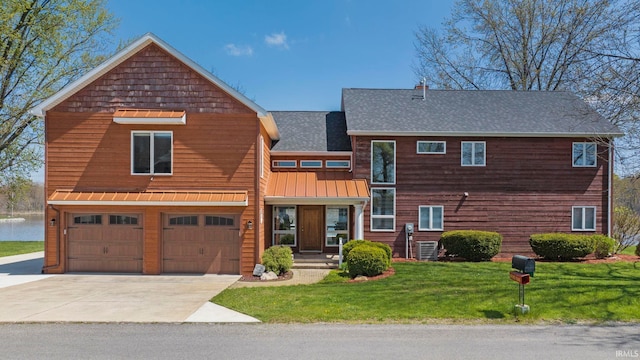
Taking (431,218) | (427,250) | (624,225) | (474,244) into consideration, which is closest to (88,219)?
(427,250)

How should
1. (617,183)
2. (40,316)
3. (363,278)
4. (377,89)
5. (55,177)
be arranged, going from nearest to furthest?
(40,316)
(363,278)
(55,177)
(377,89)
(617,183)

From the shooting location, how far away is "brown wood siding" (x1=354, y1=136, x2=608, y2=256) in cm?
1791

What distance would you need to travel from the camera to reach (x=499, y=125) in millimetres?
18234

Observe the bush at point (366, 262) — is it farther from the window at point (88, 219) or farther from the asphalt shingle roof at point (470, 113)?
the window at point (88, 219)

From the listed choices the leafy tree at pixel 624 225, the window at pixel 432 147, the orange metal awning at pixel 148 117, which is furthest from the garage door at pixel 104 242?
the leafy tree at pixel 624 225

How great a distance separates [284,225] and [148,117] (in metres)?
7.09

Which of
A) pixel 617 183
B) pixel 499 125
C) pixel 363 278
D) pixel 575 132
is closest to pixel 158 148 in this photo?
pixel 363 278

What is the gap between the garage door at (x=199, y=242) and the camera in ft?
48.5

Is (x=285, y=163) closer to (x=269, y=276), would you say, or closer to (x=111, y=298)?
(x=269, y=276)

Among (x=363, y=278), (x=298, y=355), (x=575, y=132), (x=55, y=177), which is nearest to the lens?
(x=298, y=355)

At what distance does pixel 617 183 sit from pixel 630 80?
16.1 meters

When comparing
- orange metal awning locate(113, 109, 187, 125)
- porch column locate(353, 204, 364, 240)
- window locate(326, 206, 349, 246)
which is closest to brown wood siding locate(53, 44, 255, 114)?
orange metal awning locate(113, 109, 187, 125)

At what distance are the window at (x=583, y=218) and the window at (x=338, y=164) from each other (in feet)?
31.6

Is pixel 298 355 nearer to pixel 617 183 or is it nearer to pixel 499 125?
pixel 499 125
